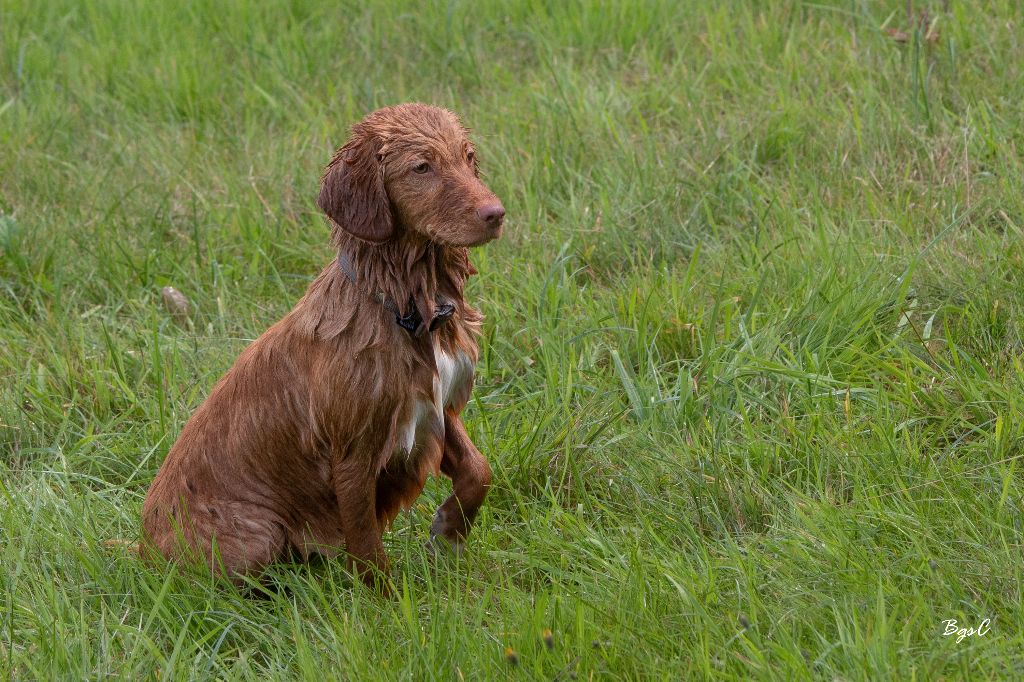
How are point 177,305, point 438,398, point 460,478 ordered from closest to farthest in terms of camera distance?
point 438,398
point 460,478
point 177,305

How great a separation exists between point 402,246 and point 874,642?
139 centimetres

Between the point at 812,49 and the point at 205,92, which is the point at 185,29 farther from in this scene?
the point at 812,49

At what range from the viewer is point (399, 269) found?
3086 mm

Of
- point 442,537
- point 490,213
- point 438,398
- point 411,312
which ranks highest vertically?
point 490,213

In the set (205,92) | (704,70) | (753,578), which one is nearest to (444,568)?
(753,578)

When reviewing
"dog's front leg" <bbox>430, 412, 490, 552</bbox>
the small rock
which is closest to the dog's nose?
"dog's front leg" <bbox>430, 412, 490, 552</bbox>

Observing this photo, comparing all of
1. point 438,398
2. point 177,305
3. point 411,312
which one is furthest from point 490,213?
point 177,305

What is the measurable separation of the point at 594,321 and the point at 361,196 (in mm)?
1410

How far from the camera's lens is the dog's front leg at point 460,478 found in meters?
3.33

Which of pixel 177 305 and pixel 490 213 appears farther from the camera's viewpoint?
pixel 177 305

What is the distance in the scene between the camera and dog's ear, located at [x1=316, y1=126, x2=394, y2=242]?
3.01m
